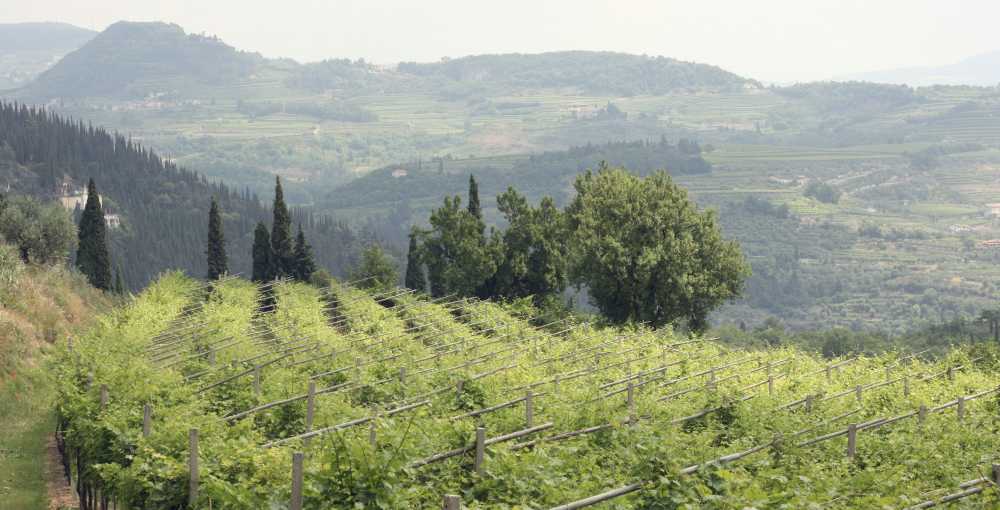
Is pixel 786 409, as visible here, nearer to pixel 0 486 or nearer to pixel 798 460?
pixel 798 460

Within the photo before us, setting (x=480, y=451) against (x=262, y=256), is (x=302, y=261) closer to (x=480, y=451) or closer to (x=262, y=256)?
(x=262, y=256)

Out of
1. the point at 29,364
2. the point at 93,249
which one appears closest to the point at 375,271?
the point at 93,249

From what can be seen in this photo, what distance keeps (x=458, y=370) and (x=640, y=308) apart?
94.1 feet

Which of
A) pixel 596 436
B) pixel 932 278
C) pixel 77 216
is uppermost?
pixel 596 436

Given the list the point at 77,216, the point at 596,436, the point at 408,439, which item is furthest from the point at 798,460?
the point at 77,216

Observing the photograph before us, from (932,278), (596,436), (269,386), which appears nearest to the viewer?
(596,436)

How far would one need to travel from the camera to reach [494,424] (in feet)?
59.3

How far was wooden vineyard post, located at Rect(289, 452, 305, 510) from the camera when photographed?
457 inches

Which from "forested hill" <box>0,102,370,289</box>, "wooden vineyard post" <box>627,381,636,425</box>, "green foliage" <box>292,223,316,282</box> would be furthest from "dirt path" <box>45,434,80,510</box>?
"forested hill" <box>0,102,370,289</box>

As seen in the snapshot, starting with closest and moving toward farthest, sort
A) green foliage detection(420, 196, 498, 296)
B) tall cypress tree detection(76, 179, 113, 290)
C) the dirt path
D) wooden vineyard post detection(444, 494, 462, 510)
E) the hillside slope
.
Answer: wooden vineyard post detection(444, 494, 462, 510), the dirt path, the hillside slope, green foliage detection(420, 196, 498, 296), tall cypress tree detection(76, 179, 113, 290)

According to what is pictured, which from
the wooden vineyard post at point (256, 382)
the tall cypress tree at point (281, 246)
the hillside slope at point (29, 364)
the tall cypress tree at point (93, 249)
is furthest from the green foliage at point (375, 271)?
the wooden vineyard post at point (256, 382)

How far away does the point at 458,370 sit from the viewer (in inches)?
967

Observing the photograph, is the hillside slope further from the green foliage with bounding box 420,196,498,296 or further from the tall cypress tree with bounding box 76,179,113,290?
the green foliage with bounding box 420,196,498,296

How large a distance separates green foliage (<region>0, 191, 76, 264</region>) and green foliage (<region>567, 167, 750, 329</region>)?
29.1 metres
